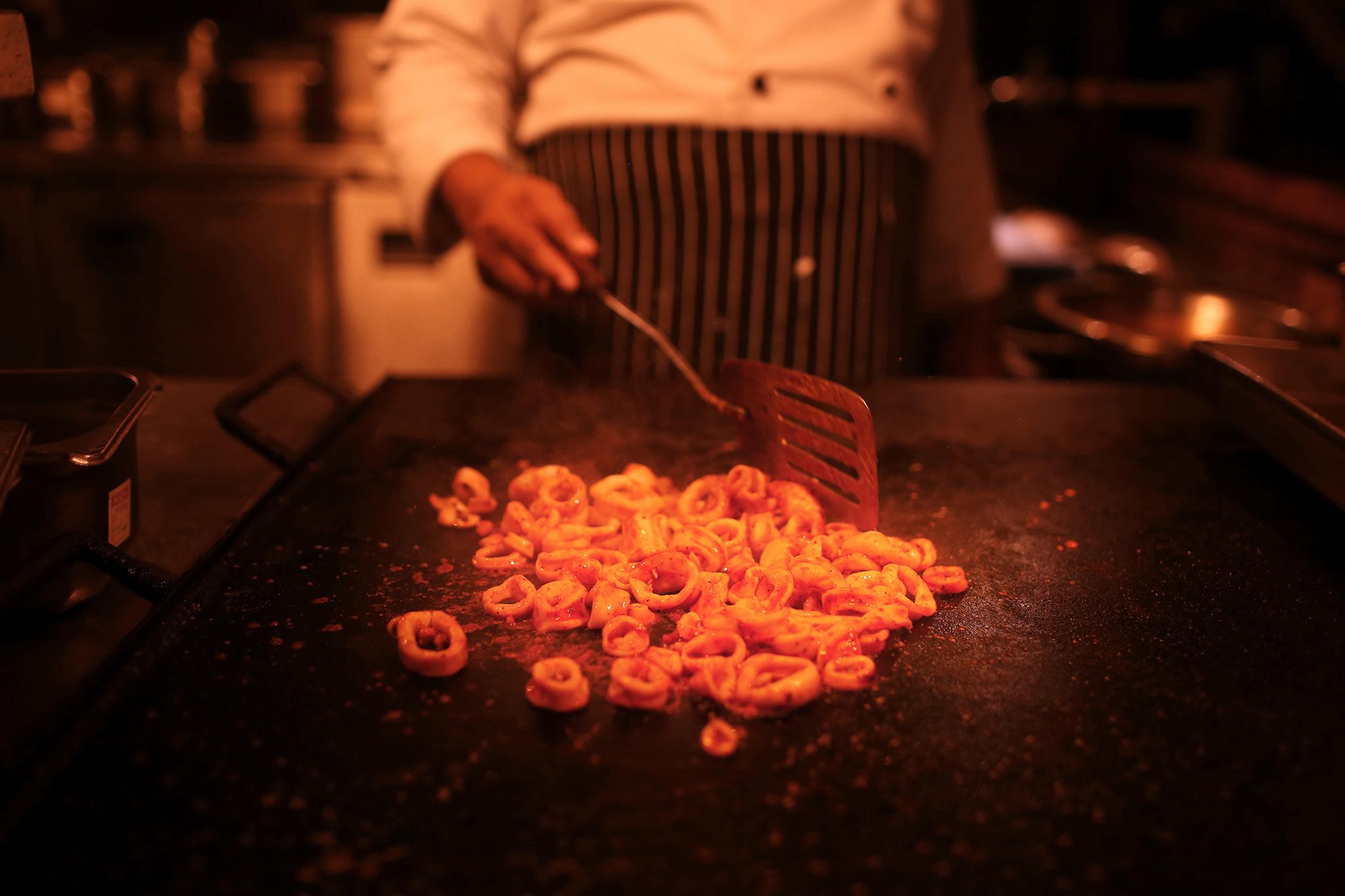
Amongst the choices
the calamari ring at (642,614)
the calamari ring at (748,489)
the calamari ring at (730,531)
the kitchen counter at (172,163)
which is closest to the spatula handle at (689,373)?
the calamari ring at (748,489)

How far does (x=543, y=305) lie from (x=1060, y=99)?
305 cm

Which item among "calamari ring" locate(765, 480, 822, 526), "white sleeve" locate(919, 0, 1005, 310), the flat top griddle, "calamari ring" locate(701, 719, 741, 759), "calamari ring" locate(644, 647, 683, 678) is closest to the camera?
the flat top griddle

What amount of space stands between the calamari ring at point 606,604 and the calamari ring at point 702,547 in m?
0.10

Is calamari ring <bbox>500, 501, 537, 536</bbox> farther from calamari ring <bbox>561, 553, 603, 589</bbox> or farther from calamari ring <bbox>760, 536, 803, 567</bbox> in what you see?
calamari ring <bbox>760, 536, 803, 567</bbox>

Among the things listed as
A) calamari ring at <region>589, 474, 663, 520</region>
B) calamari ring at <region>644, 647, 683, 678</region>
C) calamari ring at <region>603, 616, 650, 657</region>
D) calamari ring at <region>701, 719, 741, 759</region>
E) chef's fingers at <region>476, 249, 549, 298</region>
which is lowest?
calamari ring at <region>701, 719, 741, 759</region>

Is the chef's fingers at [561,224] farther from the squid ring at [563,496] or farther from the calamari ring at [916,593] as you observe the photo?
the calamari ring at [916,593]

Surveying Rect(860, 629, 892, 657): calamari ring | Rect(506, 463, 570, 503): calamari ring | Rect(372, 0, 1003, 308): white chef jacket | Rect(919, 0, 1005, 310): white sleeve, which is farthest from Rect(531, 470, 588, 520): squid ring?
Rect(919, 0, 1005, 310): white sleeve

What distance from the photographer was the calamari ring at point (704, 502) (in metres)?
1.31

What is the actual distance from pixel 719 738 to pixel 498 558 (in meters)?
0.43

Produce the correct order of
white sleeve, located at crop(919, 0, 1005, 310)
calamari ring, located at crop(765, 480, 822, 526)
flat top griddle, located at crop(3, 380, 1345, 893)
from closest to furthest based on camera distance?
flat top griddle, located at crop(3, 380, 1345, 893), calamari ring, located at crop(765, 480, 822, 526), white sleeve, located at crop(919, 0, 1005, 310)

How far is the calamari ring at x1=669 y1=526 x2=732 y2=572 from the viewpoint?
3.94 feet

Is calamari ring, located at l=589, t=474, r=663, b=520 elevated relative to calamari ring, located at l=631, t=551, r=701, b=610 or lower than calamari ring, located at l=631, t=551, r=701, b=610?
elevated

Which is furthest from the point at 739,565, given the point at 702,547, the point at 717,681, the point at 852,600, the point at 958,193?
the point at 958,193

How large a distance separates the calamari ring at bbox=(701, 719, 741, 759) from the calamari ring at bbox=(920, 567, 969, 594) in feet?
1.18
